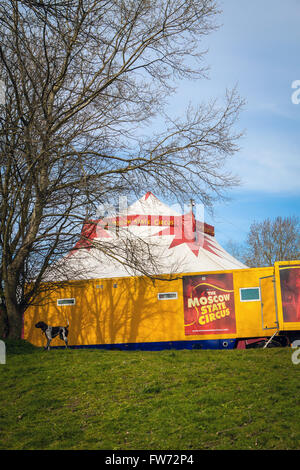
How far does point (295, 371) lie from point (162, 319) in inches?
257

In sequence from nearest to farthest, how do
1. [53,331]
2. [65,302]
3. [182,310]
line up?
[53,331]
[182,310]
[65,302]

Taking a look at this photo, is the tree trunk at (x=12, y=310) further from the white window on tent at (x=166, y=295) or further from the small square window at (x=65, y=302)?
the white window on tent at (x=166, y=295)

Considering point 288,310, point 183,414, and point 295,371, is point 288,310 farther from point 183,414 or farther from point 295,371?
point 183,414

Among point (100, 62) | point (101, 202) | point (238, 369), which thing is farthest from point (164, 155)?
point (238, 369)

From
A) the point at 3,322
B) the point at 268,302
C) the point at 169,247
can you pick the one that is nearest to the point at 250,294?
the point at 268,302

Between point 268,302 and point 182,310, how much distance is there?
104 inches

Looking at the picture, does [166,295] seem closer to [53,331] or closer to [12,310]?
[53,331]

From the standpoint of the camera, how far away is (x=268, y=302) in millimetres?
13273

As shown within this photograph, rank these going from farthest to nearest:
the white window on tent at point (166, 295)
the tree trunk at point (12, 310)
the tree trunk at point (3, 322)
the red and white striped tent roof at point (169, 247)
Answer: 1. the red and white striped tent roof at point (169, 247)
2. the white window on tent at point (166, 295)
3. the tree trunk at point (3, 322)
4. the tree trunk at point (12, 310)

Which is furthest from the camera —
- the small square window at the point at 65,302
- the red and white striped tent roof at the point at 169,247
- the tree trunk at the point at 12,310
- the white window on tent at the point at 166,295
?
the red and white striped tent roof at the point at 169,247

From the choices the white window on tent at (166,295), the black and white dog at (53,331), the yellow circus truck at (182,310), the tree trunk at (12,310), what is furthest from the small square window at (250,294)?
the tree trunk at (12,310)

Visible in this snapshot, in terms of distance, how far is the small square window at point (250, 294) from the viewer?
44.2 feet

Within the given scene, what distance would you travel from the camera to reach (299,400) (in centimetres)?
637

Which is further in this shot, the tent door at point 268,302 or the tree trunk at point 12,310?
the tent door at point 268,302
